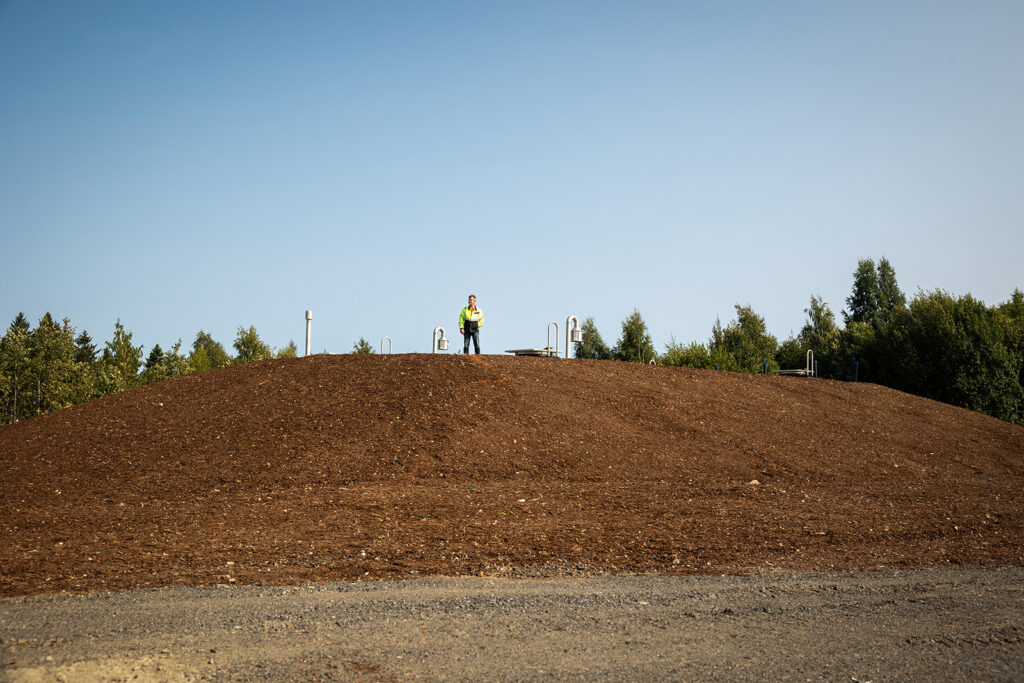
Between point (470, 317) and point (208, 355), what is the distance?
75007 mm

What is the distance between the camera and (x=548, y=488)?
34.2ft

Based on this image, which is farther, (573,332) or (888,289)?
(888,289)

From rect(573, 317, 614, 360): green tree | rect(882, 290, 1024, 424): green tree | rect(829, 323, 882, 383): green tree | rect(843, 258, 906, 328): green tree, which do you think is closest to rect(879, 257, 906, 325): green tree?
rect(843, 258, 906, 328): green tree

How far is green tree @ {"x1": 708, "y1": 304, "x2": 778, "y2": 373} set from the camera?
4369 cm

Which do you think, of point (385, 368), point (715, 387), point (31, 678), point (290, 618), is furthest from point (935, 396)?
point (31, 678)

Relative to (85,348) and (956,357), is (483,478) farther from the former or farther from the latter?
(85,348)

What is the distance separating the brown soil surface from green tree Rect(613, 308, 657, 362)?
82.6 feet

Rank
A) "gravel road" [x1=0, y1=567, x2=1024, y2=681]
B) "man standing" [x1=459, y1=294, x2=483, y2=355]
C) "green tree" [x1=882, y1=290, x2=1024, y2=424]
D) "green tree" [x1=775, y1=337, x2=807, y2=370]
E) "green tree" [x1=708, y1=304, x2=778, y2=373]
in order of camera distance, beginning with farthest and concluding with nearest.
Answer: "green tree" [x1=775, y1=337, x2=807, y2=370] < "green tree" [x1=708, y1=304, x2=778, y2=373] < "green tree" [x1=882, y1=290, x2=1024, y2=424] < "man standing" [x1=459, y1=294, x2=483, y2=355] < "gravel road" [x1=0, y1=567, x2=1024, y2=681]

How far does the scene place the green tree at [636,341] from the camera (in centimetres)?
4312

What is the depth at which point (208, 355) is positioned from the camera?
8488cm

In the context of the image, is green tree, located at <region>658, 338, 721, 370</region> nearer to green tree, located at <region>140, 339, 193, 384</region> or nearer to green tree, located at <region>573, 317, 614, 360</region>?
green tree, located at <region>573, 317, 614, 360</region>

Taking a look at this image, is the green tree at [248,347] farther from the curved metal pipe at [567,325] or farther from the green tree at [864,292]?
the green tree at [864,292]

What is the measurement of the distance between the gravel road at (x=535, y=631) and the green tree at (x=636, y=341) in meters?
36.2

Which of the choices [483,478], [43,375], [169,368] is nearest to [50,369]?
[43,375]
